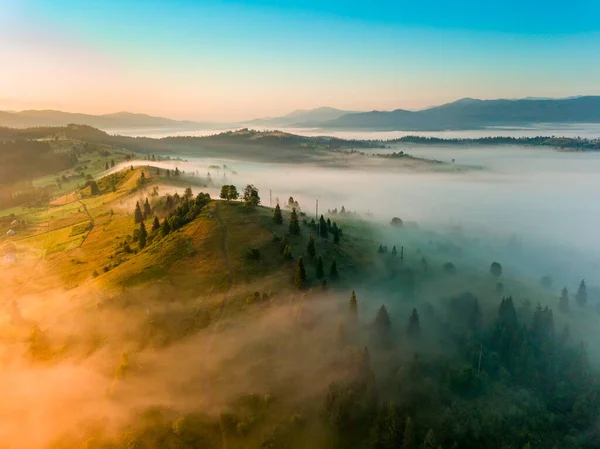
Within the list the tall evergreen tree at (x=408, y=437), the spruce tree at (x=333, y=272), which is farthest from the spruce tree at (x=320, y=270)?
the tall evergreen tree at (x=408, y=437)

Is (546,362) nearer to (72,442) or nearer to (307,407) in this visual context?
(307,407)

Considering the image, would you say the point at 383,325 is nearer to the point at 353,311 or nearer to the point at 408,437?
the point at 353,311

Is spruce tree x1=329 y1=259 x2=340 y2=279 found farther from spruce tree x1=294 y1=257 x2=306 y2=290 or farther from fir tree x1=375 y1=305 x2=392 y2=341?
fir tree x1=375 y1=305 x2=392 y2=341

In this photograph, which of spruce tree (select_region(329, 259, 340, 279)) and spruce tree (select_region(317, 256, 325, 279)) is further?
spruce tree (select_region(329, 259, 340, 279))

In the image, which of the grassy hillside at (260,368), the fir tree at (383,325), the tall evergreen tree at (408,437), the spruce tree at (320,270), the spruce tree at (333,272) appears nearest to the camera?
the grassy hillside at (260,368)

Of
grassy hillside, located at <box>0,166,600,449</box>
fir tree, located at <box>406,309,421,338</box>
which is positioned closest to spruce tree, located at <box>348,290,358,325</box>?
grassy hillside, located at <box>0,166,600,449</box>

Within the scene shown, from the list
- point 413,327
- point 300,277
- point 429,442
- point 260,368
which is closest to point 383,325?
point 413,327

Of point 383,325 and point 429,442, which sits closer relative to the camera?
point 429,442

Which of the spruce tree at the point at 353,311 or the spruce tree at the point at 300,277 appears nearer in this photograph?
the spruce tree at the point at 353,311

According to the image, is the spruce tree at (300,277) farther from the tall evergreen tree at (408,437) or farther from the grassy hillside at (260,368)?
the tall evergreen tree at (408,437)

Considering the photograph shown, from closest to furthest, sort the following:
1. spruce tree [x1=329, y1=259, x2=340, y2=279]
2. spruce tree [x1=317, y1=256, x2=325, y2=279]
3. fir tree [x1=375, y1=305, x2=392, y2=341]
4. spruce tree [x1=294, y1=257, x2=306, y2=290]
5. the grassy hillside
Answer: the grassy hillside
fir tree [x1=375, y1=305, x2=392, y2=341]
spruce tree [x1=294, y1=257, x2=306, y2=290]
spruce tree [x1=317, y1=256, x2=325, y2=279]
spruce tree [x1=329, y1=259, x2=340, y2=279]
